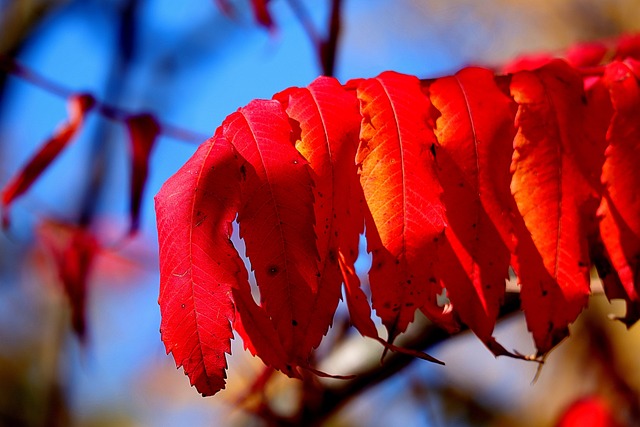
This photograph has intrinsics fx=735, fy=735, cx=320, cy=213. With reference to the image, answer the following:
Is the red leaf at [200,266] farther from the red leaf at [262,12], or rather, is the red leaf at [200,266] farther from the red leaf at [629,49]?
the red leaf at [629,49]

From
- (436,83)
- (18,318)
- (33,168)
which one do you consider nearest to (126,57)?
(33,168)

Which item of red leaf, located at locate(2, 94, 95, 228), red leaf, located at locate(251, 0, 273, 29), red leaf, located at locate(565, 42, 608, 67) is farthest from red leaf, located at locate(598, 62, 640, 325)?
red leaf, located at locate(2, 94, 95, 228)

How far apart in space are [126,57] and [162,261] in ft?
6.65

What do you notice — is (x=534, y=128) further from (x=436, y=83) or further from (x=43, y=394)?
(x=43, y=394)

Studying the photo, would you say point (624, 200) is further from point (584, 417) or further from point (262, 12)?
point (584, 417)

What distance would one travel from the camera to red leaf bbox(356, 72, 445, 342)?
0.75 meters

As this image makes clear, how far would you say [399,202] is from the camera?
777mm

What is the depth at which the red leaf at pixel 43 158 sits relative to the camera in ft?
4.11

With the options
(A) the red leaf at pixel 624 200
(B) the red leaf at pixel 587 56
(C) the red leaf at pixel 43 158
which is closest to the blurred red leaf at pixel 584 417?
(B) the red leaf at pixel 587 56

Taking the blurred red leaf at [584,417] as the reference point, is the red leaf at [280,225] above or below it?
above

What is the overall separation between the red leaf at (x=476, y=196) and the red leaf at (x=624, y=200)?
12 cm

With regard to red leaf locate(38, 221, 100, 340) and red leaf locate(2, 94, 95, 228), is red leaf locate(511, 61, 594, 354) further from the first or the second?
red leaf locate(38, 221, 100, 340)

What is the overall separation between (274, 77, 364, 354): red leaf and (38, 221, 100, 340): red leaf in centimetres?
89

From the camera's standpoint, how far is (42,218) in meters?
1.98
